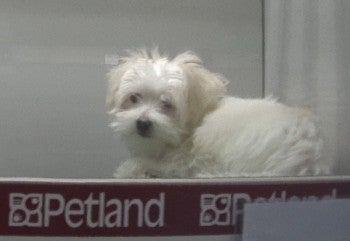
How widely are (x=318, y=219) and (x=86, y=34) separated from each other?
0.76 m

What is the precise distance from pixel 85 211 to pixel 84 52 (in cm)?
67

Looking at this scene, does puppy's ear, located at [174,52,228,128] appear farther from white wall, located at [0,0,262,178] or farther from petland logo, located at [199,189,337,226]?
petland logo, located at [199,189,337,226]

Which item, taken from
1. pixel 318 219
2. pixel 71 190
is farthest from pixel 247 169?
pixel 71 190

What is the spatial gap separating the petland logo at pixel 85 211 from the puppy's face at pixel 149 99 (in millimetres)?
419

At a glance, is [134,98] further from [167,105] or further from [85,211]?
[85,211]

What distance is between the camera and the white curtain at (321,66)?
94 centimetres

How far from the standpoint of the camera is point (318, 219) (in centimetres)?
76

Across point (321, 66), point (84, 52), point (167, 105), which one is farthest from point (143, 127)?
point (321, 66)

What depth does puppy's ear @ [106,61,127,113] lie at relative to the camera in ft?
4.07

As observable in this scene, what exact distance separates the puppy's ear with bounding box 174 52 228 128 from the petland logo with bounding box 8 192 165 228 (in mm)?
377

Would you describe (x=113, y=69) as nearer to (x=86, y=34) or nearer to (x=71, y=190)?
(x=86, y=34)

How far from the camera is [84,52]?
1.33 m

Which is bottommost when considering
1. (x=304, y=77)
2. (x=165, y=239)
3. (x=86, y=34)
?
(x=165, y=239)

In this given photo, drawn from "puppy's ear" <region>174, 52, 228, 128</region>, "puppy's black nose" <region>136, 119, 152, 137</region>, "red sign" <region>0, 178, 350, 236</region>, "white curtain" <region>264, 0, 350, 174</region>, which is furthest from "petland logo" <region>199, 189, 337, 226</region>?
"puppy's black nose" <region>136, 119, 152, 137</region>
